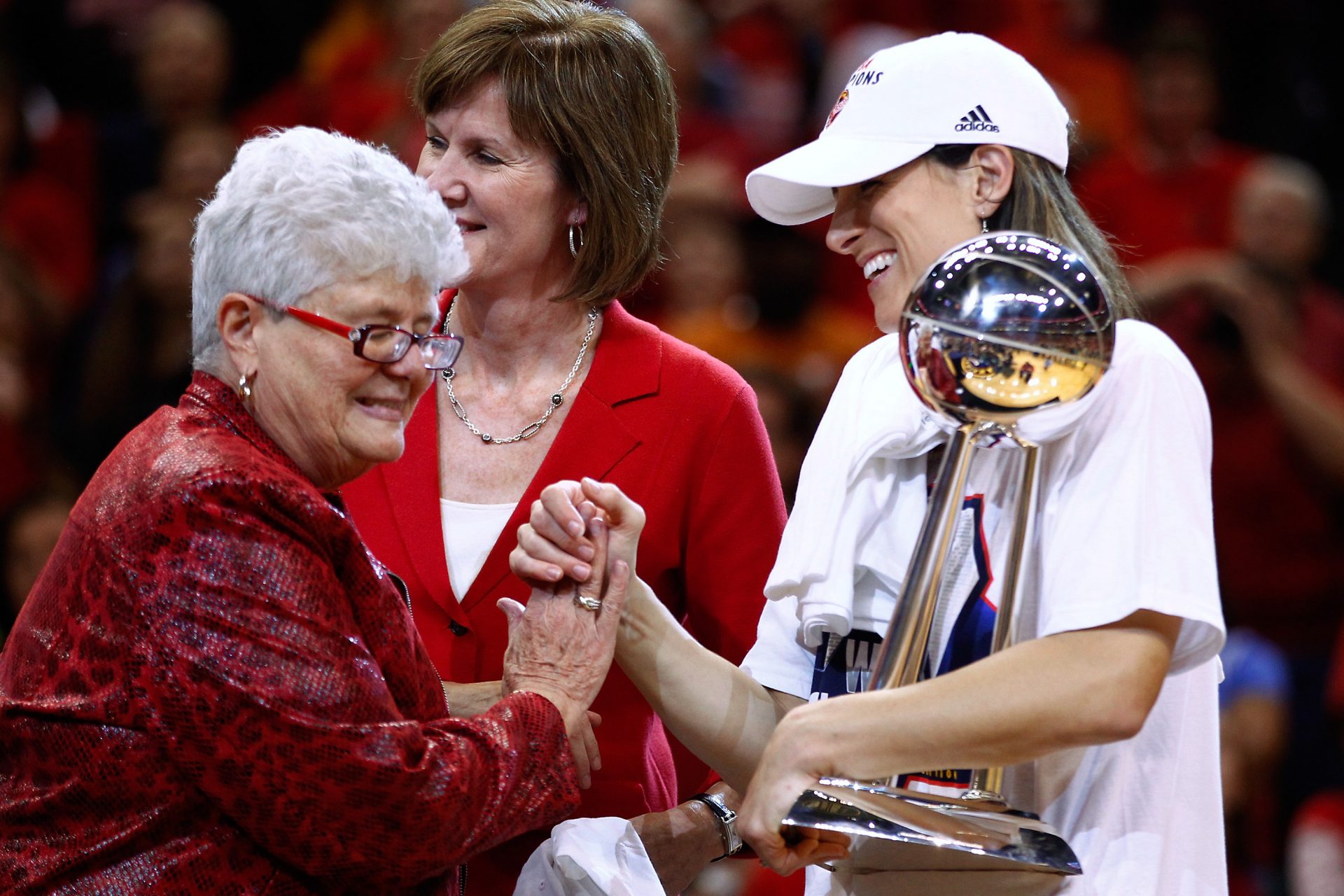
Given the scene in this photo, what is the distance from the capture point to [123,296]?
501 centimetres

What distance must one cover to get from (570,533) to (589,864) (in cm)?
41

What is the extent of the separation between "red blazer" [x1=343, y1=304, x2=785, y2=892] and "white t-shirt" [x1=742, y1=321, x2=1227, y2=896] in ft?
1.32

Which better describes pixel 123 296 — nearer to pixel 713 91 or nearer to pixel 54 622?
pixel 713 91

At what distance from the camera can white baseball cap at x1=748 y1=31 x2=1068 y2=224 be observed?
6.14ft

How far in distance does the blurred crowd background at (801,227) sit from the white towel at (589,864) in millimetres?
1784

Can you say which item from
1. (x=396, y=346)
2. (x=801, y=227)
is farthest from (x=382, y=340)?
(x=801, y=227)

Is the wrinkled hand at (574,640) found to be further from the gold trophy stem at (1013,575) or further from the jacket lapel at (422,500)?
the gold trophy stem at (1013,575)

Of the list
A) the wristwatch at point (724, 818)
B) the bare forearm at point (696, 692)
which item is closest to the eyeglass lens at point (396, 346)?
the bare forearm at point (696, 692)

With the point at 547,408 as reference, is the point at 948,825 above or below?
below

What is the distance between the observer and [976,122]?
1863 millimetres

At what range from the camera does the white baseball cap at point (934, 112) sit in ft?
6.14

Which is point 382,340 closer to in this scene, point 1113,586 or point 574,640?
point 574,640

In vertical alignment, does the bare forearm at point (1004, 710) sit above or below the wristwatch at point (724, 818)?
above

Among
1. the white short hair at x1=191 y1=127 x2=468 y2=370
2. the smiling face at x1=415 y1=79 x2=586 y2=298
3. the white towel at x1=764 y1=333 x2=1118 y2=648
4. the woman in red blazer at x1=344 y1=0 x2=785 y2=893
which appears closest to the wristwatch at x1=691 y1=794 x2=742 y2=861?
the woman in red blazer at x1=344 y1=0 x2=785 y2=893
